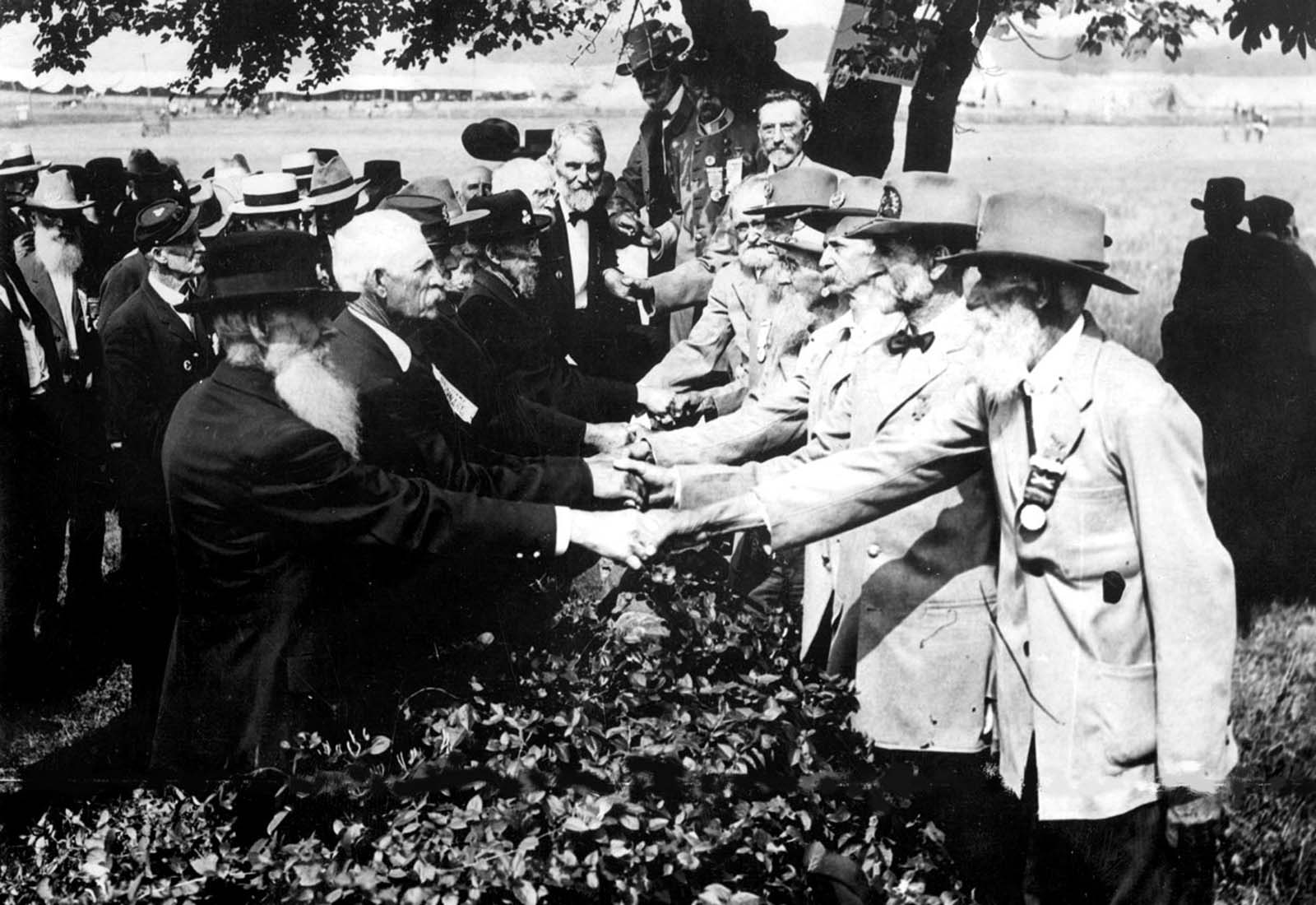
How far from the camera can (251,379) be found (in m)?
3.96

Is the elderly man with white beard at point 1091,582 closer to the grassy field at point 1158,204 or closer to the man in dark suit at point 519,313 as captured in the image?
the grassy field at point 1158,204

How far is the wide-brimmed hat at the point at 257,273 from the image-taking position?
3.96m

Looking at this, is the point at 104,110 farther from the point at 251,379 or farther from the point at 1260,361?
the point at 1260,361

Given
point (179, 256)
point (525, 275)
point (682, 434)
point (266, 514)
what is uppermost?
point (179, 256)

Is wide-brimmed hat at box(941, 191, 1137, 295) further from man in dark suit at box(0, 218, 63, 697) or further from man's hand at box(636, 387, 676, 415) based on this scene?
man in dark suit at box(0, 218, 63, 697)

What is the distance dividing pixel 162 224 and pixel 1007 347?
344cm

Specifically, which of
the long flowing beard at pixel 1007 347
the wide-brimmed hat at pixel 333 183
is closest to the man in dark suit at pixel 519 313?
the wide-brimmed hat at pixel 333 183

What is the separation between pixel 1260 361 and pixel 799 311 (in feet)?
5.78

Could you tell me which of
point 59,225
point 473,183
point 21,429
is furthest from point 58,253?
point 473,183

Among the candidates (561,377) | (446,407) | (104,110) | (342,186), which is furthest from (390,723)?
(104,110)

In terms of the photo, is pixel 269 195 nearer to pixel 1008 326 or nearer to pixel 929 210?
pixel 929 210

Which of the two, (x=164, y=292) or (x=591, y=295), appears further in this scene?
(x=591, y=295)

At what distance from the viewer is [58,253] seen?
536 centimetres

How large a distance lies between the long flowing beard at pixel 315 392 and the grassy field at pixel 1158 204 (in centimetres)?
120
